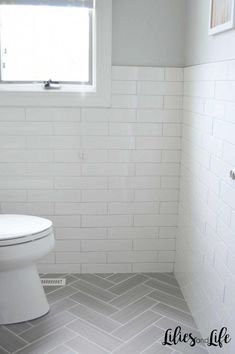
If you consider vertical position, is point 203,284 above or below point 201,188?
below

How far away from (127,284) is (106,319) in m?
0.43

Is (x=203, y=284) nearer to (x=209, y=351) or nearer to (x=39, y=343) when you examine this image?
(x=209, y=351)

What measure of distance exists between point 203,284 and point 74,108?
1267 millimetres

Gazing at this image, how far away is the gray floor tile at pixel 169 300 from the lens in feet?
8.38

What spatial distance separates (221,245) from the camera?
6.33ft

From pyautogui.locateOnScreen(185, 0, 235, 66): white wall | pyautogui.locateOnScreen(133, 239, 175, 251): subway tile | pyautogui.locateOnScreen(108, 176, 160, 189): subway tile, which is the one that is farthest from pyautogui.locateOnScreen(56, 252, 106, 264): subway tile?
pyautogui.locateOnScreen(185, 0, 235, 66): white wall

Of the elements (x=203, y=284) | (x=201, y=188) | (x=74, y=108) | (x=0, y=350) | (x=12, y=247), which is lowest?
(x=0, y=350)

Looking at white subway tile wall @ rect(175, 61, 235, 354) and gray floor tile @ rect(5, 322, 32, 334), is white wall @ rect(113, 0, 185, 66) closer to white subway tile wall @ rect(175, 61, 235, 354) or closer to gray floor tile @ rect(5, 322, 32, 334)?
white subway tile wall @ rect(175, 61, 235, 354)

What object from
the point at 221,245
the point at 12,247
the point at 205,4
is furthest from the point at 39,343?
the point at 205,4

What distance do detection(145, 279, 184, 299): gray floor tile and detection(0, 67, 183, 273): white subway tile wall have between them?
0.15 metres

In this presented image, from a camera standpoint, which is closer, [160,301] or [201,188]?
[201,188]

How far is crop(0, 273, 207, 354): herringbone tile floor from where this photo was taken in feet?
Result: 7.09

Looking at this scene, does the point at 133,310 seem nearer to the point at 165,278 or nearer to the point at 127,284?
the point at 127,284

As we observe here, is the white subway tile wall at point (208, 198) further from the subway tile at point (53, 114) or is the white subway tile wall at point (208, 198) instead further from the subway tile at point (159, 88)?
the subway tile at point (53, 114)
